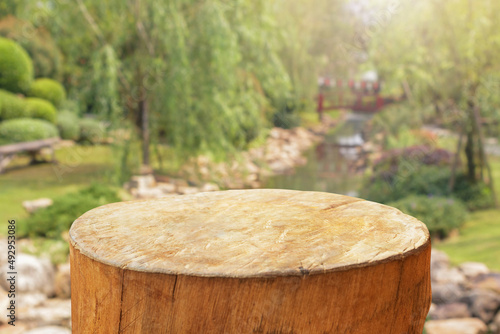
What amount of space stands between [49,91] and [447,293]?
7379mm

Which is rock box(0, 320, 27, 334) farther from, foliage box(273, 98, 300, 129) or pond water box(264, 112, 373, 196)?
foliage box(273, 98, 300, 129)

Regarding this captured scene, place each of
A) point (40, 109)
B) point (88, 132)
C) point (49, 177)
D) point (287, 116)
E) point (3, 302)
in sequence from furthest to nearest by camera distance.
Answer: point (287, 116), point (88, 132), point (40, 109), point (49, 177), point (3, 302)

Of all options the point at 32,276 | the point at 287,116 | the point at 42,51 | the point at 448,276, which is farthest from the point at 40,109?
the point at 448,276

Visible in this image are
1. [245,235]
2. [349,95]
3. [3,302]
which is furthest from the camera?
[349,95]

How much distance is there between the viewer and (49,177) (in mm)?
6281

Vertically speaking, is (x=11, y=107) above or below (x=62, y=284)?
above

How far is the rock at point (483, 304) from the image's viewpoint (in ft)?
10.5

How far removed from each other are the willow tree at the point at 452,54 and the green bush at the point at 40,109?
527cm

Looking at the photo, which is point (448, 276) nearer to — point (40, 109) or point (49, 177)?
point (49, 177)

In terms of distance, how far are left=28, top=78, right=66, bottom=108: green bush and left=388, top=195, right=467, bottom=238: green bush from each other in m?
6.28

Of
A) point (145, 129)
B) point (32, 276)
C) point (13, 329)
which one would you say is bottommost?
point (13, 329)

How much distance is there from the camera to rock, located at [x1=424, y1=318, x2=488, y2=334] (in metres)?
2.99

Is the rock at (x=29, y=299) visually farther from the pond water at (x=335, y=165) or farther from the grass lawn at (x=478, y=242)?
the pond water at (x=335, y=165)

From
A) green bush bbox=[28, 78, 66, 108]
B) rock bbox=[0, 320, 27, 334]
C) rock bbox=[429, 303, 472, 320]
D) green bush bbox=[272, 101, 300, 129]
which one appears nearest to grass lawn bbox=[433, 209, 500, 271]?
rock bbox=[429, 303, 472, 320]
